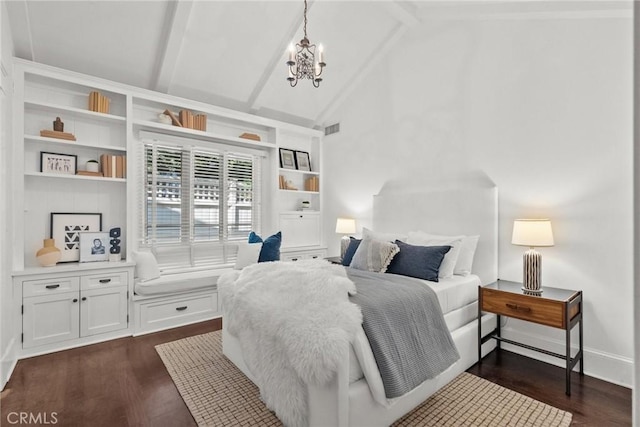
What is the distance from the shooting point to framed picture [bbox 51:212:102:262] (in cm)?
319

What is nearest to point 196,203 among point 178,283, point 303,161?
point 178,283

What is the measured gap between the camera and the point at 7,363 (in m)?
2.38

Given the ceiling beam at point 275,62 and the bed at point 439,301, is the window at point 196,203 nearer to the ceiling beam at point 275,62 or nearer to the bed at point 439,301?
the ceiling beam at point 275,62

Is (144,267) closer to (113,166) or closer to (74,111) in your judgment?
(113,166)

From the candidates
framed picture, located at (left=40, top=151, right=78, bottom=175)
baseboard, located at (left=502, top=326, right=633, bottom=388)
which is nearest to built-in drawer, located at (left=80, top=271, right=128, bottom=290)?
framed picture, located at (left=40, top=151, right=78, bottom=175)

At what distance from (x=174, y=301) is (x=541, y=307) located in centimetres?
358

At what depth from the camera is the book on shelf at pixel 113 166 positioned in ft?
11.0

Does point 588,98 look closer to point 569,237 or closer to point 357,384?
point 569,237

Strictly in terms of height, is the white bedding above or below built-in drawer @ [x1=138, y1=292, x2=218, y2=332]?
above

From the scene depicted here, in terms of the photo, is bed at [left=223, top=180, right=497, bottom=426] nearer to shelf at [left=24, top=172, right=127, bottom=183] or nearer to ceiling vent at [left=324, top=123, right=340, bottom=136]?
ceiling vent at [left=324, top=123, right=340, bottom=136]

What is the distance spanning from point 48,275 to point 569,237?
4697mm

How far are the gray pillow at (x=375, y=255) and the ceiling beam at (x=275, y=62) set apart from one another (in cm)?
263

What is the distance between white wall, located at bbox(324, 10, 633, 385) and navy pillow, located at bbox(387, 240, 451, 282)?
82 cm

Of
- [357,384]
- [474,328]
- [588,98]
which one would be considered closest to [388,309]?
[357,384]
